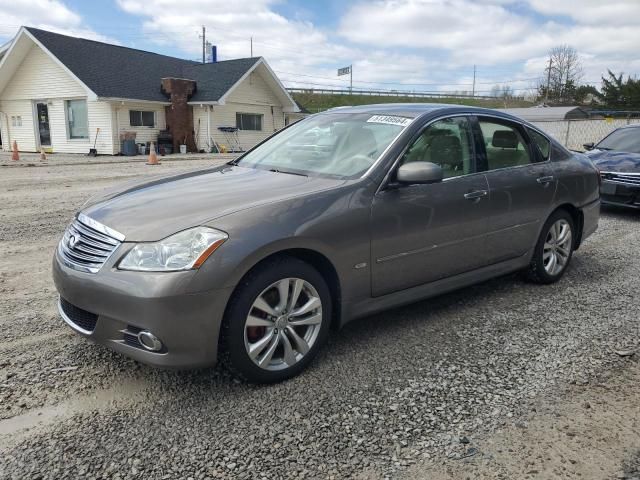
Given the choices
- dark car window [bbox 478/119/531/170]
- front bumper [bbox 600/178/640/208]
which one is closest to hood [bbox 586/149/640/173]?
front bumper [bbox 600/178/640/208]

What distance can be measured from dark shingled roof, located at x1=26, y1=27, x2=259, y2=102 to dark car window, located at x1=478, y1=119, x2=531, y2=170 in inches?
832

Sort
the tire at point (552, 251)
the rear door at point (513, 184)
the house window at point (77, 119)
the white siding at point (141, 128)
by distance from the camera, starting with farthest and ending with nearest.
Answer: the house window at point (77, 119), the white siding at point (141, 128), the tire at point (552, 251), the rear door at point (513, 184)

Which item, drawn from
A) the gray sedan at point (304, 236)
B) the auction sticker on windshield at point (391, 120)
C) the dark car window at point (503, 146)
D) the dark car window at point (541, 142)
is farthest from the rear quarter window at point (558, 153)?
the auction sticker on windshield at point (391, 120)

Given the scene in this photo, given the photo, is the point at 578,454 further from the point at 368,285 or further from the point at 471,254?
the point at 471,254

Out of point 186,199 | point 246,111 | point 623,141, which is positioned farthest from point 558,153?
point 246,111

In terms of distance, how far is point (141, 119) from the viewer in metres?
24.6

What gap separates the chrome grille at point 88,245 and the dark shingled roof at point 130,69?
69.8 ft

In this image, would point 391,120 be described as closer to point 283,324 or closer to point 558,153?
point 283,324

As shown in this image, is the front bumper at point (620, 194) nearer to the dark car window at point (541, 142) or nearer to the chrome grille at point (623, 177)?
the chrome grille at point (623, 177)

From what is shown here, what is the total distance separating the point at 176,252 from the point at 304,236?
741 millimetres

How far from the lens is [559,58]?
68688mm

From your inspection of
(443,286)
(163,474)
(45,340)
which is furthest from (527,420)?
(45,340)

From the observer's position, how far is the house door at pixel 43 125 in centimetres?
2509

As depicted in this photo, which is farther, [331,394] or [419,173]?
[419,173]
